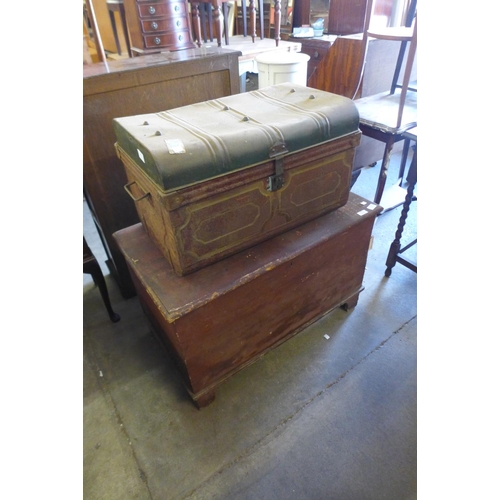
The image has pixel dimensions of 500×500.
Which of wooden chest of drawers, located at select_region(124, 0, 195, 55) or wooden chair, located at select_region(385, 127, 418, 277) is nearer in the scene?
wooden chair, located at select_region(385, 127, 418, 277)

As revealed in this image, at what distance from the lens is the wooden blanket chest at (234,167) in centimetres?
99

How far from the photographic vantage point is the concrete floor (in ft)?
3.94

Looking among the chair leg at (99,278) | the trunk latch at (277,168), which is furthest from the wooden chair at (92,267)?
the trunk latch at (277,168)

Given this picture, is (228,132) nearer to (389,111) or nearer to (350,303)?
(350,303)

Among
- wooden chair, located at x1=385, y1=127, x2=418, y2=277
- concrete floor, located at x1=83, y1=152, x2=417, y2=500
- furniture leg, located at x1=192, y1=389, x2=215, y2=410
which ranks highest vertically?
wooden chair, located at x1=385, y1=127, x2=418, y2=277

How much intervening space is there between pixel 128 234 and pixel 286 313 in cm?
73

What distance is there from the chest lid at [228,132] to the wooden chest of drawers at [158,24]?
1210 millimetres

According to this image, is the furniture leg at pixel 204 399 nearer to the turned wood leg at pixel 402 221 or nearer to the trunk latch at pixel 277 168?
the trunk latch at pixel 277 168

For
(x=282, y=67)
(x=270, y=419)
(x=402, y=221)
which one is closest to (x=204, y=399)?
(x=270, y=419)

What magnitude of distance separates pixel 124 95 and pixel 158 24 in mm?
998

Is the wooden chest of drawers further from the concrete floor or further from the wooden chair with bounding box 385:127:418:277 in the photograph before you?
the concrete floor

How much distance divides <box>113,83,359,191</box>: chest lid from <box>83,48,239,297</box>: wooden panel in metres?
0.34

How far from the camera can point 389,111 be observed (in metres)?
1.89

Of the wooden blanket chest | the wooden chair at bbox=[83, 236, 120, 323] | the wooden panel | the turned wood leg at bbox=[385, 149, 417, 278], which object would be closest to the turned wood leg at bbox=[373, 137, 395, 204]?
the turned wood leg at bbox=[385, 149, 417, 278]
